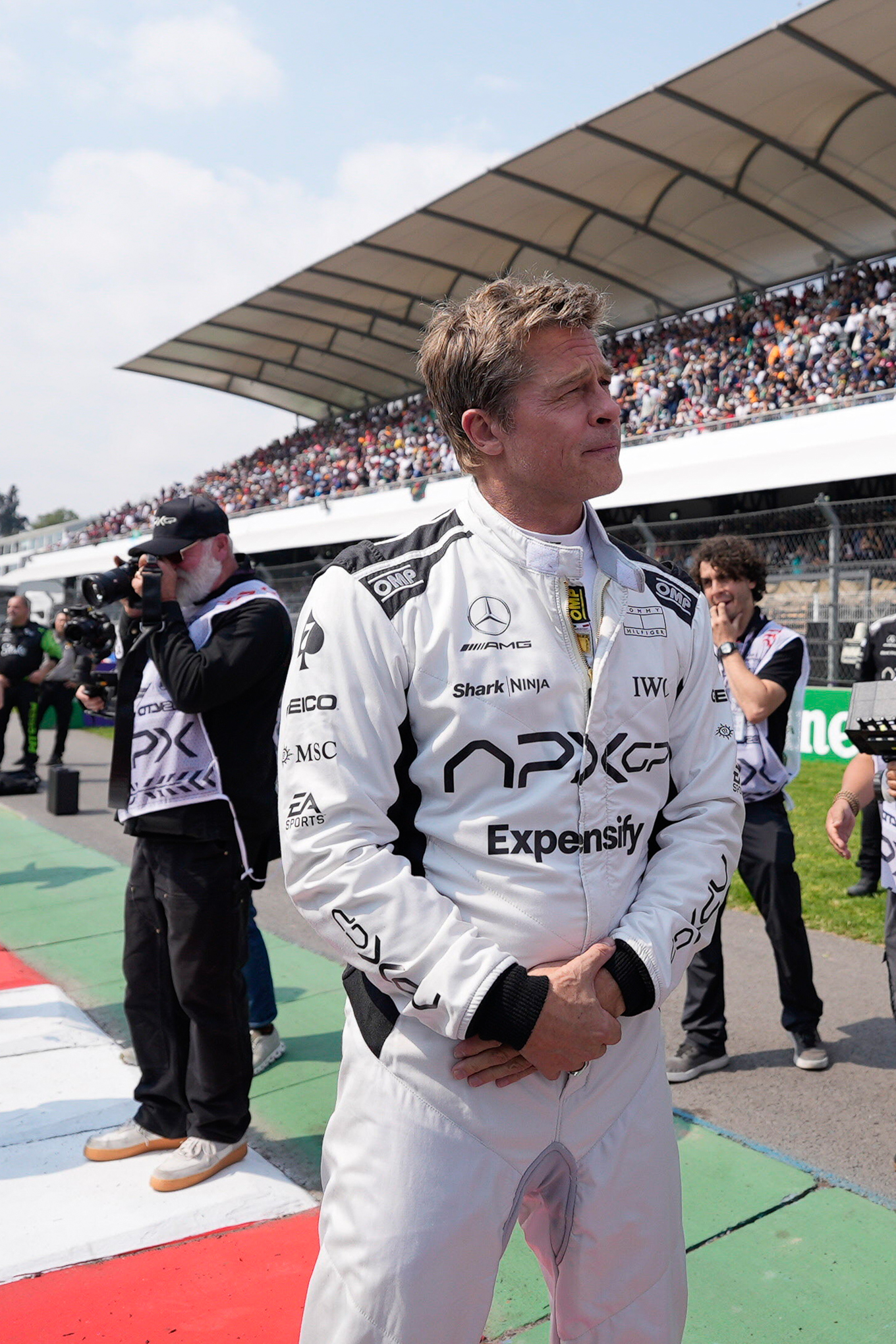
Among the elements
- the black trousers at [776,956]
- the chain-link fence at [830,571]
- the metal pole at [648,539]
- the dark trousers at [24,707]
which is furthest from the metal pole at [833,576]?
the dark trousers at [24,707]

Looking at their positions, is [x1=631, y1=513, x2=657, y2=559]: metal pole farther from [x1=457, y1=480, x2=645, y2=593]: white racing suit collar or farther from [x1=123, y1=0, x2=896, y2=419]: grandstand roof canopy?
[x1=457, y1=480, x2=645, y2=593]: white racing suit collar

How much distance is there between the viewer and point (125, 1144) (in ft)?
10.8

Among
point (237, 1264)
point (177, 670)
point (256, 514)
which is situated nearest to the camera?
point (237, 1264)

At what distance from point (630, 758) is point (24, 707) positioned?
10.2 metres

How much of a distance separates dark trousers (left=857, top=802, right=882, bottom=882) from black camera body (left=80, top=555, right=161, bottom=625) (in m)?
4.70

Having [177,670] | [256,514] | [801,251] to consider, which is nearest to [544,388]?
[177,670]

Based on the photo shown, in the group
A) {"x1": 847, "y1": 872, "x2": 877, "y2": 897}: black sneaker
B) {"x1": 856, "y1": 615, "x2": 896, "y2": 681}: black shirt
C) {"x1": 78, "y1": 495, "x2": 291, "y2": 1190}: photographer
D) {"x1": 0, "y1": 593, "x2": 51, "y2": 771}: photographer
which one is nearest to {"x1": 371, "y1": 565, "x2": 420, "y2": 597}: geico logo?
{"x1": 78, "y1": 495, "x2": 291, "y2": 1190}: photographer

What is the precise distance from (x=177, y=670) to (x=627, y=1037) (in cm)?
174

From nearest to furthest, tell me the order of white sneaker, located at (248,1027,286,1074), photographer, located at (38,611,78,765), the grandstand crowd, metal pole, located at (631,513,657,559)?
1. white sneaker, located at (248,1027,286,1074)
2. photographer, located at (38,611,78,765)
3. metal pole, located at (631,513,657,559)
4. the grandstand crowd

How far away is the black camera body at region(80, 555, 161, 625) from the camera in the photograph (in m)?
3.06

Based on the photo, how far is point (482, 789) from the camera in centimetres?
165

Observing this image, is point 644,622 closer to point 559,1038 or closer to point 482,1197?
point 559,1038

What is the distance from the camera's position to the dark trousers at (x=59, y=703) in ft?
38.3

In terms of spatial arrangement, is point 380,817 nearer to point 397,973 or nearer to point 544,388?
point 397,973
